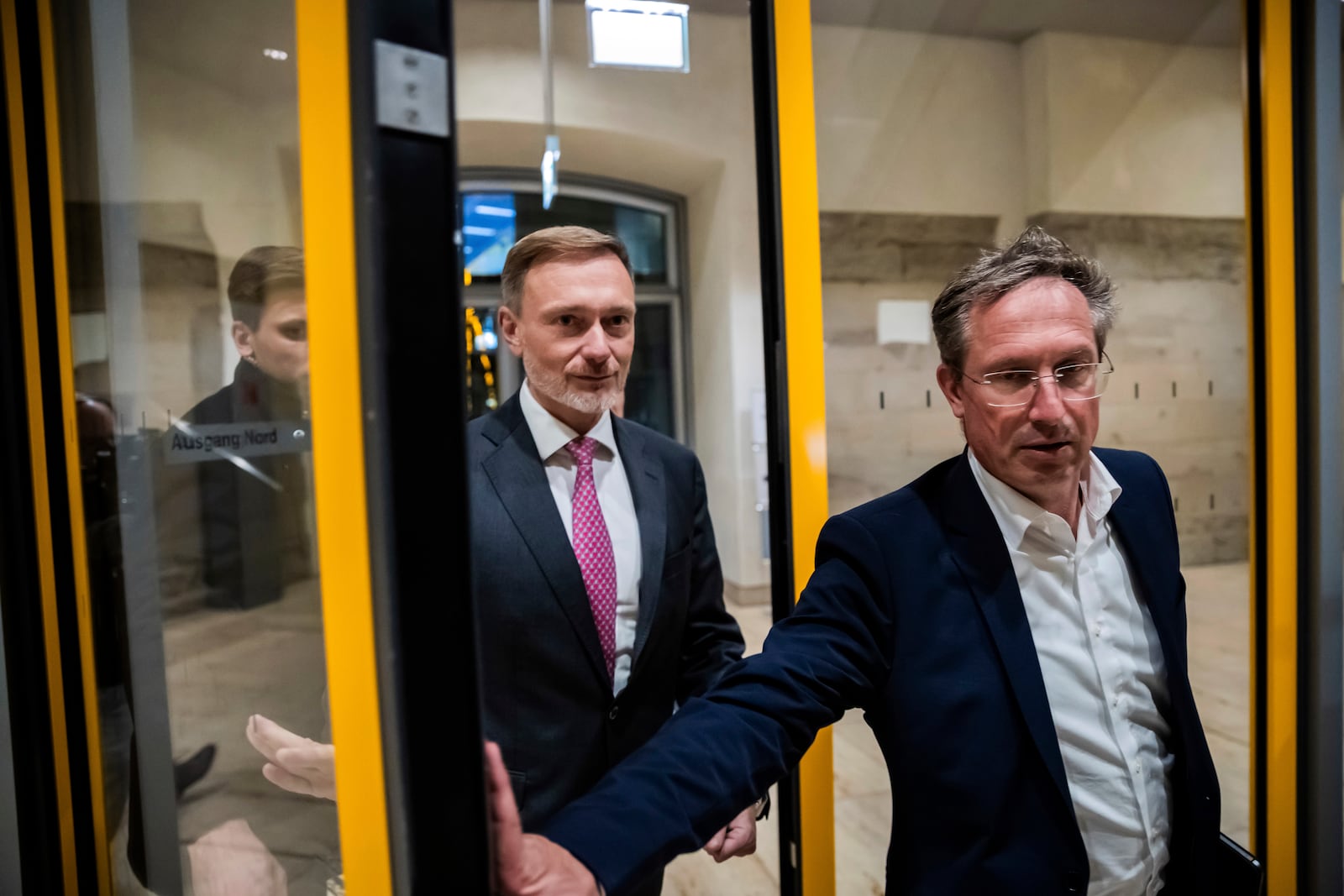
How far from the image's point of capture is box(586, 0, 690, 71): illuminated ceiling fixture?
132 cm

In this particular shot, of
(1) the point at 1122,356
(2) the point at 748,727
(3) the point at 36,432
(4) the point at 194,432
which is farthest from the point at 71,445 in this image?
(1) the point at 1122,356

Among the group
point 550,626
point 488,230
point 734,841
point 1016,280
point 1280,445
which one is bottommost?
point 734,841

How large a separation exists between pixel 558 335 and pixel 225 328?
18.1 inches

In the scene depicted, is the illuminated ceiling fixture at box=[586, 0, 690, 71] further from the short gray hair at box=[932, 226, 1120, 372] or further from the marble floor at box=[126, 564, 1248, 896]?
the marble floor at box=[126, 564, 1248, 896]

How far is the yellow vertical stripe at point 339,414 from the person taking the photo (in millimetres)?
693

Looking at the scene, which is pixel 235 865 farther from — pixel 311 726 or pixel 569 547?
pixel 569 547

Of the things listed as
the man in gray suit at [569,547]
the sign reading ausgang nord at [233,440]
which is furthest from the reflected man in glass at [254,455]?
the man in gray suit at [569,547]

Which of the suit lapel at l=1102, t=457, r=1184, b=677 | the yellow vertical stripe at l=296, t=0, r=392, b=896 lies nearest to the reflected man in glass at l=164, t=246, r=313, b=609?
the yellow vertical stripe at l=296, t=0, r=392, b=896

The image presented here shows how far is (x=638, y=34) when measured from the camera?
1354mm

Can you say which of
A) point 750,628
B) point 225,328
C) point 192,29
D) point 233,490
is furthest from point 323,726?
point 192,29

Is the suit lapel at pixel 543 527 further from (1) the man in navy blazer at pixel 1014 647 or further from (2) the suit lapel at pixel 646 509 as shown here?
(1) the man in navy blazer at pixel 1014 647

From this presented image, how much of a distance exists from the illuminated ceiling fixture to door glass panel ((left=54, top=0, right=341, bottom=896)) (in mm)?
568

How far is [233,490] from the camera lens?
1.05 metres

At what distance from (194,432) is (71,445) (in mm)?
359
